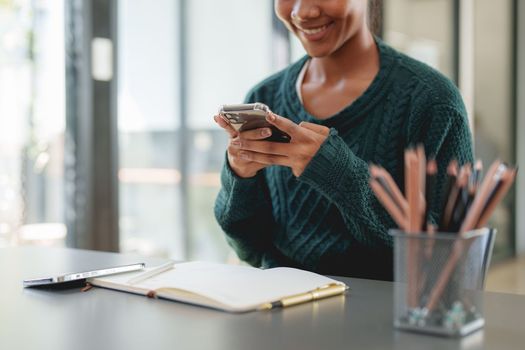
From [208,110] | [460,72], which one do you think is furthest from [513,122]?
[208,110]

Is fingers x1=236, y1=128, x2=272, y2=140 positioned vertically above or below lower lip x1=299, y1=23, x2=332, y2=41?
below

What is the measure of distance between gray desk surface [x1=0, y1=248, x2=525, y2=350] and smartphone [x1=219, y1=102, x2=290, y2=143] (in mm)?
275

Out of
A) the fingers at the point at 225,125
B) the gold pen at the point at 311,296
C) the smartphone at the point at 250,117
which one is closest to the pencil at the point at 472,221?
the gold pen at the point at 311,296

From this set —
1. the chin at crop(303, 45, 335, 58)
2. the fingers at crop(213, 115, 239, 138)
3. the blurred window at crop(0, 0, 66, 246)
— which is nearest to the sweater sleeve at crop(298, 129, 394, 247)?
the fingers at crop(213, 115, 239, 138)

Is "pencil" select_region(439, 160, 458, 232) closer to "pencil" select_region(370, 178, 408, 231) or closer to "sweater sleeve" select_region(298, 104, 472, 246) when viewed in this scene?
"pencil" select_region(370, 178, 408, 231)

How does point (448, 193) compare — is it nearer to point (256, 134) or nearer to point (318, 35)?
point (256, 134)

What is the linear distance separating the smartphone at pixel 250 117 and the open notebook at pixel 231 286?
0.23m

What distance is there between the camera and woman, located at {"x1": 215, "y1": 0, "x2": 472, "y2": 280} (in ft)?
4.03

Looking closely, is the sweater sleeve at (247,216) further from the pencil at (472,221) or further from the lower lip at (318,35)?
the pencil at (472,221)

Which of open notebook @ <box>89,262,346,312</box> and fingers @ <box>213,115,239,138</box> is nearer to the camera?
open notebook @ <box>89,262,346,312</box>

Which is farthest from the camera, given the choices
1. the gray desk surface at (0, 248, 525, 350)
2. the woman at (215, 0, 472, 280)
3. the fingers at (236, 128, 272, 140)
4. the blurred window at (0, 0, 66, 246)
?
the blurred window at (0, 0, 66, 246)

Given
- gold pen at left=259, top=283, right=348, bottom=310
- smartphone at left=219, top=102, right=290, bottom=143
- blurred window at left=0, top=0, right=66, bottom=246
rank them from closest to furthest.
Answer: gold pen at left=259, top=283, right=348, bottom=310, smartphone at left=219, top=102, right=290, bottom=143, blurred window at left=0, top=0, right=66, bottom=246

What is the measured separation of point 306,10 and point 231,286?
65 cm

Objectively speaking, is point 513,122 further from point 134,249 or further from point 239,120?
point 239,120
